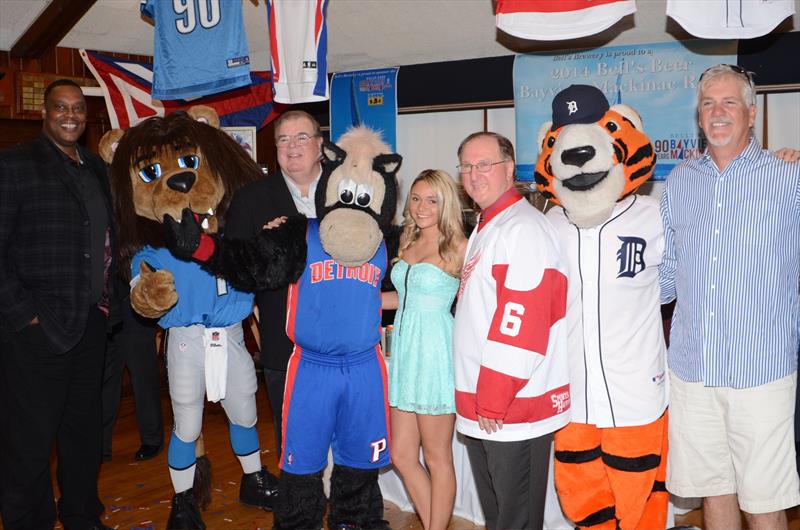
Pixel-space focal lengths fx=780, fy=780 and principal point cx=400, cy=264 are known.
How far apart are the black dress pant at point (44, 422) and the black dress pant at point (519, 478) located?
1.73 m

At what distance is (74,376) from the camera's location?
319 centimetres

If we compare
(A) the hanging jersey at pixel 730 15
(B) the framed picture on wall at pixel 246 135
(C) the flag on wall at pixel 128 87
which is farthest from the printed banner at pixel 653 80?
(B) the framed picture on wall at pixel 246 135

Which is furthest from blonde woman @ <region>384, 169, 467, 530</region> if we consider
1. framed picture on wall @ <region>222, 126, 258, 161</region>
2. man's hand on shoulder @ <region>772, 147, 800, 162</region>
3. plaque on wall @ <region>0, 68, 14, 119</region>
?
plaque on wall @ <region>0, 68, 14, 119</region>

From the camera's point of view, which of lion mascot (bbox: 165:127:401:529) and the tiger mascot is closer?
the tiger mascot

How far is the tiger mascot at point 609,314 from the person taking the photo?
2490mm

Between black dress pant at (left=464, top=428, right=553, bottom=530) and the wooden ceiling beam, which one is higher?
the wooden ceiling beam

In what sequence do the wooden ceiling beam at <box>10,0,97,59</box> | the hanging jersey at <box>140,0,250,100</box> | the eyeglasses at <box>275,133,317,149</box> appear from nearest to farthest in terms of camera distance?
the eyeglasses at <box>275,133,317,149</box>
the hanging jersey at <box>140,0,250,100</box>
the wooden ceiling beam at <box>10,0,97,59</box>

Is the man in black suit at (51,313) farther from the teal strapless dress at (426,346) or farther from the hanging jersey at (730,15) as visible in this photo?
the hanging jersey at (730,15)

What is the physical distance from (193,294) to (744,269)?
206 cm

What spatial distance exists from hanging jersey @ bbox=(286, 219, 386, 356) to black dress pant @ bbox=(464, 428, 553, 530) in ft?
1.97

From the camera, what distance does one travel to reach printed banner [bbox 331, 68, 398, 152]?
19.7 feet

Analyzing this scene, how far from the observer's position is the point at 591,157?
2.48 meters

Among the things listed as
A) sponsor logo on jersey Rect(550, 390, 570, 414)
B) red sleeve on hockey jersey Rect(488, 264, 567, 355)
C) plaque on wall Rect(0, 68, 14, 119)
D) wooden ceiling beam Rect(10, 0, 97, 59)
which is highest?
wooden ceiling beam Rect(10, 0, 97, 59)

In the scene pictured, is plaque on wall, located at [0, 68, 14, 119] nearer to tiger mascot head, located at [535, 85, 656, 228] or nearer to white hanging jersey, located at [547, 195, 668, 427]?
tiger mascot head, located at [535, 85, 656, 228]
